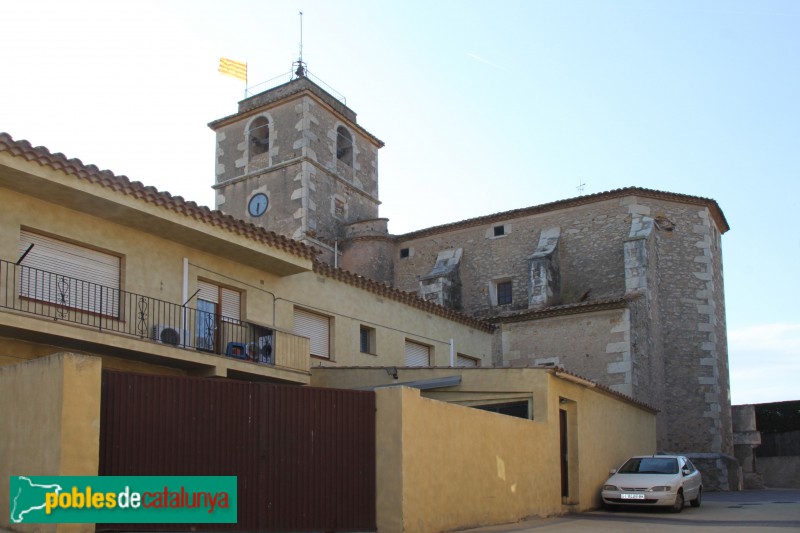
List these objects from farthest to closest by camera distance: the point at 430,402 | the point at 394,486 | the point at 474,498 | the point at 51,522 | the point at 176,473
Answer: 1. the point at 474,498
2. the point at 430,402
3. the point at 394,486
4. the point at 176,473
5. the point at 51,522

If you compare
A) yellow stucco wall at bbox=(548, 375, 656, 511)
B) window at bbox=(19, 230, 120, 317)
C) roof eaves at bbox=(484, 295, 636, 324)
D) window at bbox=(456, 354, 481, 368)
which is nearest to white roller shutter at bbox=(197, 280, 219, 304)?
window at bbox=(19, 230, 120, 317)

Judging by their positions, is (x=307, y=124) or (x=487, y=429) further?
(x=307, y=124)

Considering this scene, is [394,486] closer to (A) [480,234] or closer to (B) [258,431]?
(B) [258,431]

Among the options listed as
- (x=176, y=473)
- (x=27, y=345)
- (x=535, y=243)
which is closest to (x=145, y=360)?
(x=27, y=345)

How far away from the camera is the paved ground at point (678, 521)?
13.5 meters

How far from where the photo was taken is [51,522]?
28.0ft

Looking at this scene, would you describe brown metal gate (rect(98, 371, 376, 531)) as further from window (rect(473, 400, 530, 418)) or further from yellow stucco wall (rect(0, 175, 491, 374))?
window (rect(473, 400, 530, 418))

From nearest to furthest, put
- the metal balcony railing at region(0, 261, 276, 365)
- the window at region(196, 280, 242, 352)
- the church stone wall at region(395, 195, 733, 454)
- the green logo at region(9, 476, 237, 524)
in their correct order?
the green logo at region(9, 476, 237, 524) < the metal balcony railing at region(0, 261, 276, 365) < the window at region(196, 280, 242, 352) < the church stone wall at region(395, 195, 733, 454)

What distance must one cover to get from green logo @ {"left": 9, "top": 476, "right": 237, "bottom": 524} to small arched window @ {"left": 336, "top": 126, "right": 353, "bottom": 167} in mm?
27256

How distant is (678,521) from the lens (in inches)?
600

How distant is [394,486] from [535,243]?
20.6 m

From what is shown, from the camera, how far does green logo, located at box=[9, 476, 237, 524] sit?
28.2 ft

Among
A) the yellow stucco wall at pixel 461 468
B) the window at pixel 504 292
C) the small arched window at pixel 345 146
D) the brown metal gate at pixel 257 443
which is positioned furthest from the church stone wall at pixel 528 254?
the brown metal gate at pixel 257 443

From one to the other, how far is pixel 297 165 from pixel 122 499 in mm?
25359
